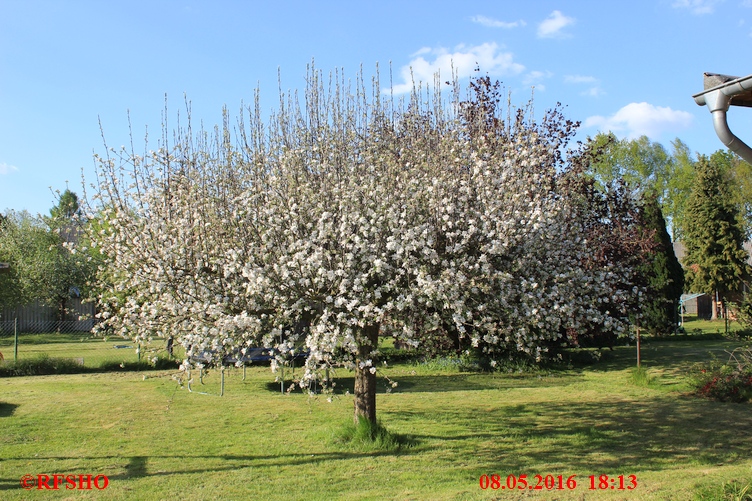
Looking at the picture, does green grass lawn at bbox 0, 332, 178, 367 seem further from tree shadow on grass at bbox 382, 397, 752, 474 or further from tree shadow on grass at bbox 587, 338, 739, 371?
tree shadow on grass at bbox 587, 338, 739, 371

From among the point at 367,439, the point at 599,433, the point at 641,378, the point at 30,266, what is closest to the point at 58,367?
the point at 367,439

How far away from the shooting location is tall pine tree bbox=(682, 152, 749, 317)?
31016 mm

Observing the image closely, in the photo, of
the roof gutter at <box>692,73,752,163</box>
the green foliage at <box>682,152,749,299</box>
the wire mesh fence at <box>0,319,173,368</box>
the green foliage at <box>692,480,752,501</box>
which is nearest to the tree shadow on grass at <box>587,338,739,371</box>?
the green foliage at <box>682,152,749,299</box>

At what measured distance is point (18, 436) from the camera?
8.73m

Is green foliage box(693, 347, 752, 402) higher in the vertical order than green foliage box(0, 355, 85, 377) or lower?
lower

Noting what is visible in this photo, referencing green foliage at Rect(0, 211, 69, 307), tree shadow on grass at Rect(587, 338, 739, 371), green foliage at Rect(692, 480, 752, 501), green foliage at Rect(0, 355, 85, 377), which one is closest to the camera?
green foliage at Rect(692, 480, 752, 501)

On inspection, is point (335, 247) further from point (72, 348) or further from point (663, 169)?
point (663, 169)

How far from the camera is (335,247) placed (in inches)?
260

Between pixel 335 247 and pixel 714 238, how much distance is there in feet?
103

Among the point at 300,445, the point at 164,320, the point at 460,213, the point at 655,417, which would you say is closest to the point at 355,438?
the point at 300,445

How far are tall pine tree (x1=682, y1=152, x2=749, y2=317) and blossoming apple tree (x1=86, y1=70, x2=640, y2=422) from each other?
28.2 metres

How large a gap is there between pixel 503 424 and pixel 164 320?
5926 millimetres

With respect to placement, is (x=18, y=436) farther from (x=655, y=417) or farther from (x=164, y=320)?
(x=655, y=417)

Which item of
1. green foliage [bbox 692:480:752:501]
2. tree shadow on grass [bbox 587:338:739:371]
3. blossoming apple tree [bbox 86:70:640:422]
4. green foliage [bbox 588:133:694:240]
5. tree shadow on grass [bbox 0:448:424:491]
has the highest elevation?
green foliage [bbox 588:133:694:240]
